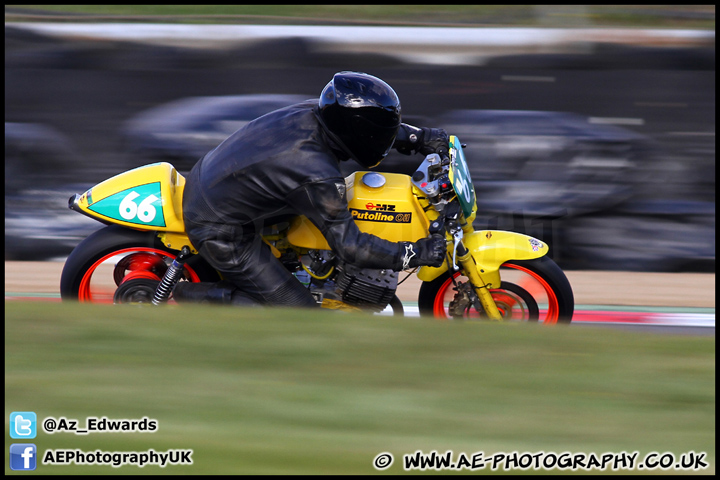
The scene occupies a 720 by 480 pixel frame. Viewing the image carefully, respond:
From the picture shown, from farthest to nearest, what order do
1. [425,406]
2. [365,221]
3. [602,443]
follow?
1. [365,221]
2. [425,406]
3. [602,443]

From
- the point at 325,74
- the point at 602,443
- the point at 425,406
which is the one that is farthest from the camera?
the point at 325,74

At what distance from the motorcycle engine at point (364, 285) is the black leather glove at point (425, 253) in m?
0.29

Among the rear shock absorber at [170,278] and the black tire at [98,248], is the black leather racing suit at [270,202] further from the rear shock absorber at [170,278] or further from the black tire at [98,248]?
the black tire at [98,248]

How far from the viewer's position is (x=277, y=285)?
435 cm

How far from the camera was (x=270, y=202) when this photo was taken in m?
4.15

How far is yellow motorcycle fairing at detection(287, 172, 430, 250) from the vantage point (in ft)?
14.0

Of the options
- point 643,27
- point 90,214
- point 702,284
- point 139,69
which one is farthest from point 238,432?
point 643,27

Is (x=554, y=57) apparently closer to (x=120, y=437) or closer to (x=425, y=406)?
(x=425, y=406)

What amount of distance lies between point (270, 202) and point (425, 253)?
846 mm

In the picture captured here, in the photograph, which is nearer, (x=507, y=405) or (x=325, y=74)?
(x=507, y=405)

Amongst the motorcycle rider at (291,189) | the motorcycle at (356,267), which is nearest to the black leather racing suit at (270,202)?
the motorcycle rider at (291,189)

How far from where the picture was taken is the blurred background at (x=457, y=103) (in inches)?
247

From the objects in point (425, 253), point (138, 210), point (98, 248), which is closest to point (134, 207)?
point (138, 210)

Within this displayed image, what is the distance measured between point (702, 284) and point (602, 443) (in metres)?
3.62
